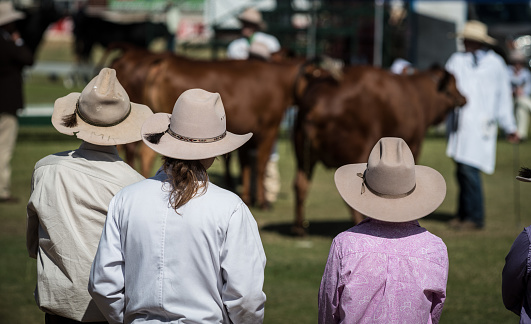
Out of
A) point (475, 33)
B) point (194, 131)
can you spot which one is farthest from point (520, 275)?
point (475, 33)

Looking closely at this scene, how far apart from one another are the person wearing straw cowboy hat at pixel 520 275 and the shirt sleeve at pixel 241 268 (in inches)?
42.3

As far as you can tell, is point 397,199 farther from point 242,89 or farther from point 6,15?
point 6,15

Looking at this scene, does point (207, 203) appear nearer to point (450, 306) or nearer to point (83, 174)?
point (83, 174)

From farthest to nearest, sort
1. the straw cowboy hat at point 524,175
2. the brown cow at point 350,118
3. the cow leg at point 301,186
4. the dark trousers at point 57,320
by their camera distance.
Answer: the cow leg at point 301,186, the brown cow at point 350,118, the dark trousers at point 57,320, the straw cowboy hat at point 524,175

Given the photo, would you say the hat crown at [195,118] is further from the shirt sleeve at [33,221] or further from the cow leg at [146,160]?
the cow leg at [146,160]

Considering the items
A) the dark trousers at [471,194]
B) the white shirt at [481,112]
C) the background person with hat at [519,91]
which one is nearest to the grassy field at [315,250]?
the dark trousers at [471,194]

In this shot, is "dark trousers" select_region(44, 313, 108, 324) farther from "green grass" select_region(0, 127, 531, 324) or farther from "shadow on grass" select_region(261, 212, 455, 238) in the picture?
"shadow on grass" select_region(261, 212, 455, 238)

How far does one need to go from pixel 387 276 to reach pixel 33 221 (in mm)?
1703

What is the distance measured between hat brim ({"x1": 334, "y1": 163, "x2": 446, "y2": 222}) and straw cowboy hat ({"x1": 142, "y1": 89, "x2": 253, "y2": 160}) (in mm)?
503

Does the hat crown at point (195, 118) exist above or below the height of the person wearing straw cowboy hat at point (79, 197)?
above

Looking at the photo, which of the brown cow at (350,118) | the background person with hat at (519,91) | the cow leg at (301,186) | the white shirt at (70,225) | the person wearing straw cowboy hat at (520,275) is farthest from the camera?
the background person with hat at (519,91)

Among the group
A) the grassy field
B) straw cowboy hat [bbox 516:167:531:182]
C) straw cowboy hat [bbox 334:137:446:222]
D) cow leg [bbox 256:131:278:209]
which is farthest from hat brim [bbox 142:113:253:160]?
cow leg [bbox 256:131:278:209]

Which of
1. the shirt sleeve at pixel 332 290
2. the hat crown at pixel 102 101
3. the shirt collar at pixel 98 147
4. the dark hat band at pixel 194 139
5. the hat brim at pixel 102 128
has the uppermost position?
the hat crown at pixel 102 101

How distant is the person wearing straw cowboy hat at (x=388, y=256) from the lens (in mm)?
2955
